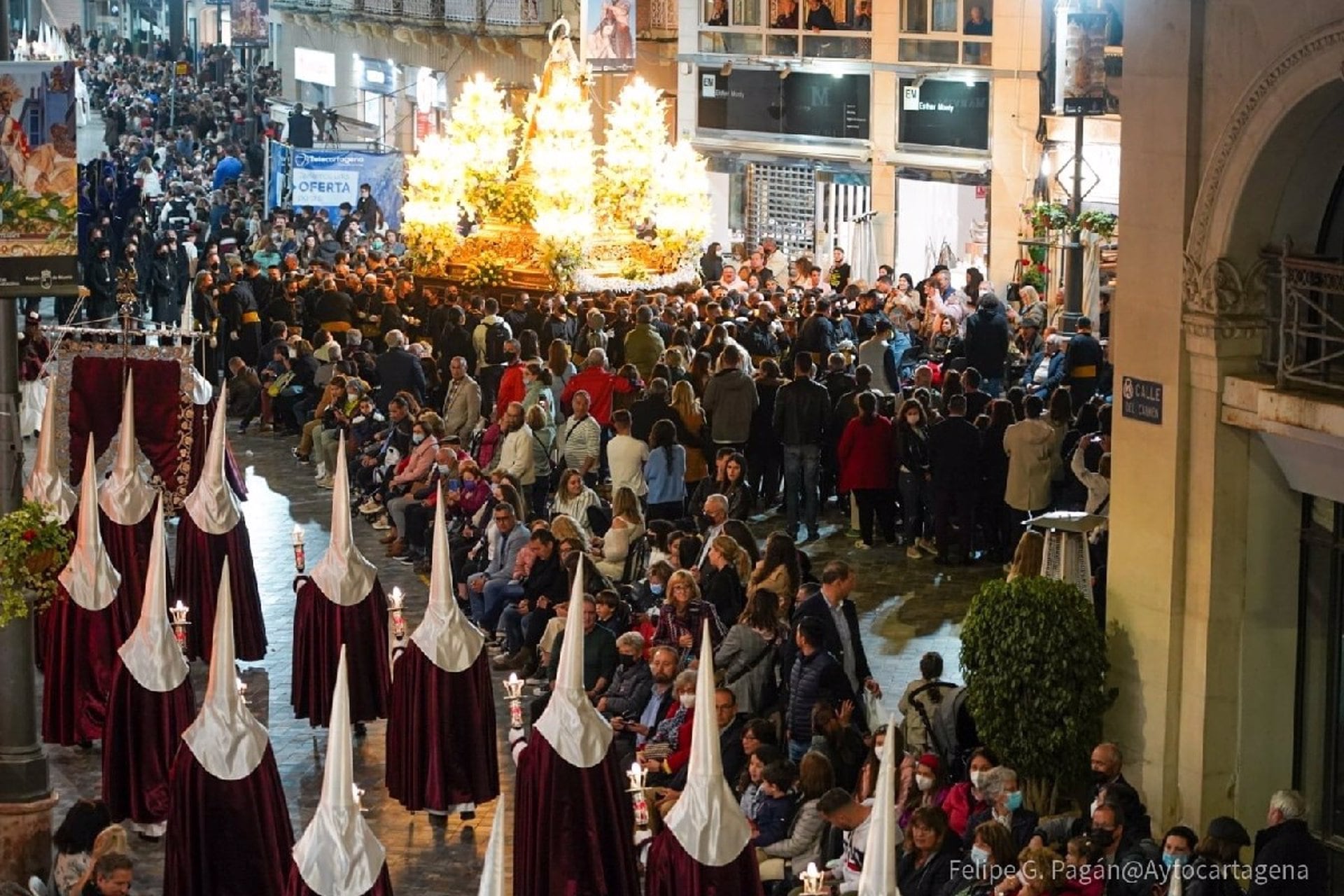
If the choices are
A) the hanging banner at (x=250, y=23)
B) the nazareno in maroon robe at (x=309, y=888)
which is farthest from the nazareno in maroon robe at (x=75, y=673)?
the hanging banner at (x=250, y=23)

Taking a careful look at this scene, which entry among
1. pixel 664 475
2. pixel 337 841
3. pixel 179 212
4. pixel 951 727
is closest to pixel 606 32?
pixel 664 475

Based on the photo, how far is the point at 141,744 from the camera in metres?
15.1

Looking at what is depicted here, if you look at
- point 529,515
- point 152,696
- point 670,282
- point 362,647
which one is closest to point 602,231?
point 670,282

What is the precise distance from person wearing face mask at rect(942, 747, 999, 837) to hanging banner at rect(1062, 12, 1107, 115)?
51.4ft

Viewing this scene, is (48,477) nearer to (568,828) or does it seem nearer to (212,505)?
(212,505)

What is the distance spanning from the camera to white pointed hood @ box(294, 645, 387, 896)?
471 inches

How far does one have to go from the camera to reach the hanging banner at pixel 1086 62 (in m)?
28.1

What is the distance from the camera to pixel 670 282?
98.1 ft

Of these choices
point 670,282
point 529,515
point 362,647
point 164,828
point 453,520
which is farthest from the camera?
point 670,282

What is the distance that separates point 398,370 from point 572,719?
464 inches

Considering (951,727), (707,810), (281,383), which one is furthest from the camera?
(281,383)

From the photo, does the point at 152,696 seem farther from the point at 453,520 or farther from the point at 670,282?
the point at 670,282

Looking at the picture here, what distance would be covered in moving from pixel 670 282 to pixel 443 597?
15.1 meters

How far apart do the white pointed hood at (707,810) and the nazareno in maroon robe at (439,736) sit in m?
3.51
